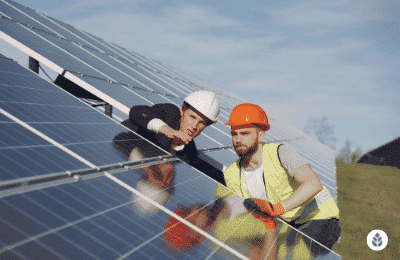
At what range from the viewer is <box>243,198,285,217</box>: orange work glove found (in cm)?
385

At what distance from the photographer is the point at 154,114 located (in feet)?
16.9

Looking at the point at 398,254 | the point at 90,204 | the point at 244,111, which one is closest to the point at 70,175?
the point at 90,204

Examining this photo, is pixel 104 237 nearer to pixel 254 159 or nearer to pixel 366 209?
pixel 254 159

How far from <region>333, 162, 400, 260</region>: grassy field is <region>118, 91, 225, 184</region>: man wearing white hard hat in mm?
7925

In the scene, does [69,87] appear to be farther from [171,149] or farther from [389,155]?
[389,155]

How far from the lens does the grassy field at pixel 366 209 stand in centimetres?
1131

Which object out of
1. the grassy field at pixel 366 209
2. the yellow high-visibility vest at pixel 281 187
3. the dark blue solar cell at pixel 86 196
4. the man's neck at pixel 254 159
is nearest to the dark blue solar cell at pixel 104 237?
the dark blue solar cell at pixel 86 196

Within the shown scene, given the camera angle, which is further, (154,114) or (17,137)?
(154,114)

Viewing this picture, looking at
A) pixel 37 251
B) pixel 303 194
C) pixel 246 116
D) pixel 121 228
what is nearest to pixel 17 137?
pixel 121 228

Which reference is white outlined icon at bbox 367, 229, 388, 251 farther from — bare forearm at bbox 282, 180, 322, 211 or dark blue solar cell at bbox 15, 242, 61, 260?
dark blue solar cell at bbox 15, 242, 61, 260

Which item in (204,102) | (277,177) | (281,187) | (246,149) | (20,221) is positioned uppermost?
(204,102)

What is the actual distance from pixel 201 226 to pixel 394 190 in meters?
24.2

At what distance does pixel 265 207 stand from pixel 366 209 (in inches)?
613

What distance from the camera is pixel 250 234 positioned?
2951 mm
